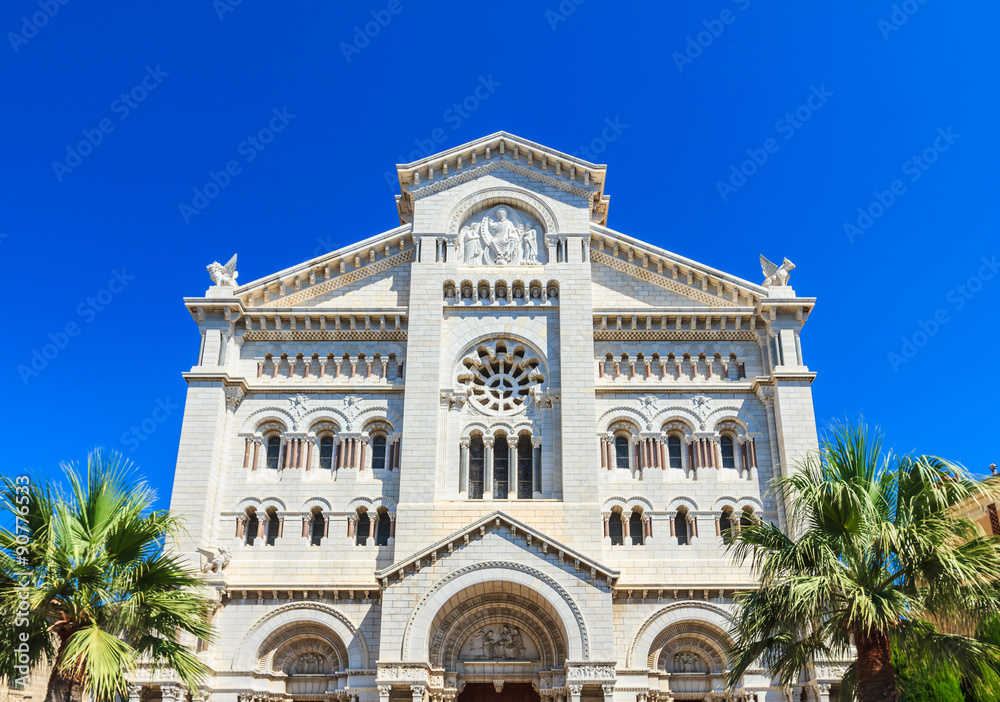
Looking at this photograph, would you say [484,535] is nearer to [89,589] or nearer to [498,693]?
[498,693]

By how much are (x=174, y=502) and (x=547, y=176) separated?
20.0 meters

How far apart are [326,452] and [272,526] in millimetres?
3467

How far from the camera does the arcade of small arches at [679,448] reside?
34000mm

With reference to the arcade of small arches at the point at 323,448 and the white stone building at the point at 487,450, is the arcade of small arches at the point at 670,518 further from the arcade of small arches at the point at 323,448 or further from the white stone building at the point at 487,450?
the arcade of small arches at the point at 323,448

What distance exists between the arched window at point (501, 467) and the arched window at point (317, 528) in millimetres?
6533

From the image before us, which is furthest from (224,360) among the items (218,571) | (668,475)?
(668,475)

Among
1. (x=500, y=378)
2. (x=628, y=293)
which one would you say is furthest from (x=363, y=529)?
(x=628, y=293)

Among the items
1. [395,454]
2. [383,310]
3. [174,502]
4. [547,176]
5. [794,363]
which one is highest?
[547,176]

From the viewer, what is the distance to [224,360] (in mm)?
35031

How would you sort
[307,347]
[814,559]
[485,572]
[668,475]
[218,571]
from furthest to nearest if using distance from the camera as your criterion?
[307,347]
[668,475]
[218,571]
[485,572]
[814,559]

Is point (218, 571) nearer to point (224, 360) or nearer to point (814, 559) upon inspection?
point (224, 360)

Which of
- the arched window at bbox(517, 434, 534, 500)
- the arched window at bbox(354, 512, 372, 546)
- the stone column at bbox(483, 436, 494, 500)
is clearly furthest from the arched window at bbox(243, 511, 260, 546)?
the arched window at bbox(517, 434, 534, 500)

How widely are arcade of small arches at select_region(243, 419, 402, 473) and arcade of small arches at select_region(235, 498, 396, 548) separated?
1537 millimetres

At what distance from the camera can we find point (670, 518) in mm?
32844
